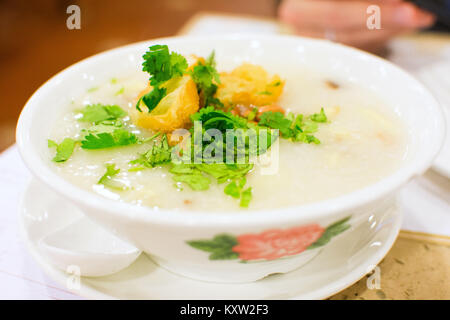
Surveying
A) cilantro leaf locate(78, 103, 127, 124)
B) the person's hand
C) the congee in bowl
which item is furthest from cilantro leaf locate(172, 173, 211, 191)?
the person's hand

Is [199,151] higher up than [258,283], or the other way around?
[199,151]

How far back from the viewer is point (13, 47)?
139 inches

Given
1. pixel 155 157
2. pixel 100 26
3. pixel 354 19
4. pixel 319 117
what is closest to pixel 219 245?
pixel 155 157

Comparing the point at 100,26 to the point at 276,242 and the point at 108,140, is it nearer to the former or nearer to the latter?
the point at 108,140

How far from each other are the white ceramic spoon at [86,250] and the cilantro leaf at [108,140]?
0.62 feet

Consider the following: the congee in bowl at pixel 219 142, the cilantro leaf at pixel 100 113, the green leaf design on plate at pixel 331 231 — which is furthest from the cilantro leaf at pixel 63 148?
the green leaf design on plate at pixel 331 231

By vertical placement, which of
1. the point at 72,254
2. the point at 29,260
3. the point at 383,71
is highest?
the point at 383,71

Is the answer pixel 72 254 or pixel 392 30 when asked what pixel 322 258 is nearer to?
pixel 72 254

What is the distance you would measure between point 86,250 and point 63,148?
24 cm

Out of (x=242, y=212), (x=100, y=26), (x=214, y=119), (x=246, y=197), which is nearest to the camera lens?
(x=242, y=212)

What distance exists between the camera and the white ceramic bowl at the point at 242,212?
2.21 feet

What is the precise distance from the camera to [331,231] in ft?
2.54

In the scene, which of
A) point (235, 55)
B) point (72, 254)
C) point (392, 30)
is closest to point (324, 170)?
point (72, 254)

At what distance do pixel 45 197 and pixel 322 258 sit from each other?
2.30 ft
